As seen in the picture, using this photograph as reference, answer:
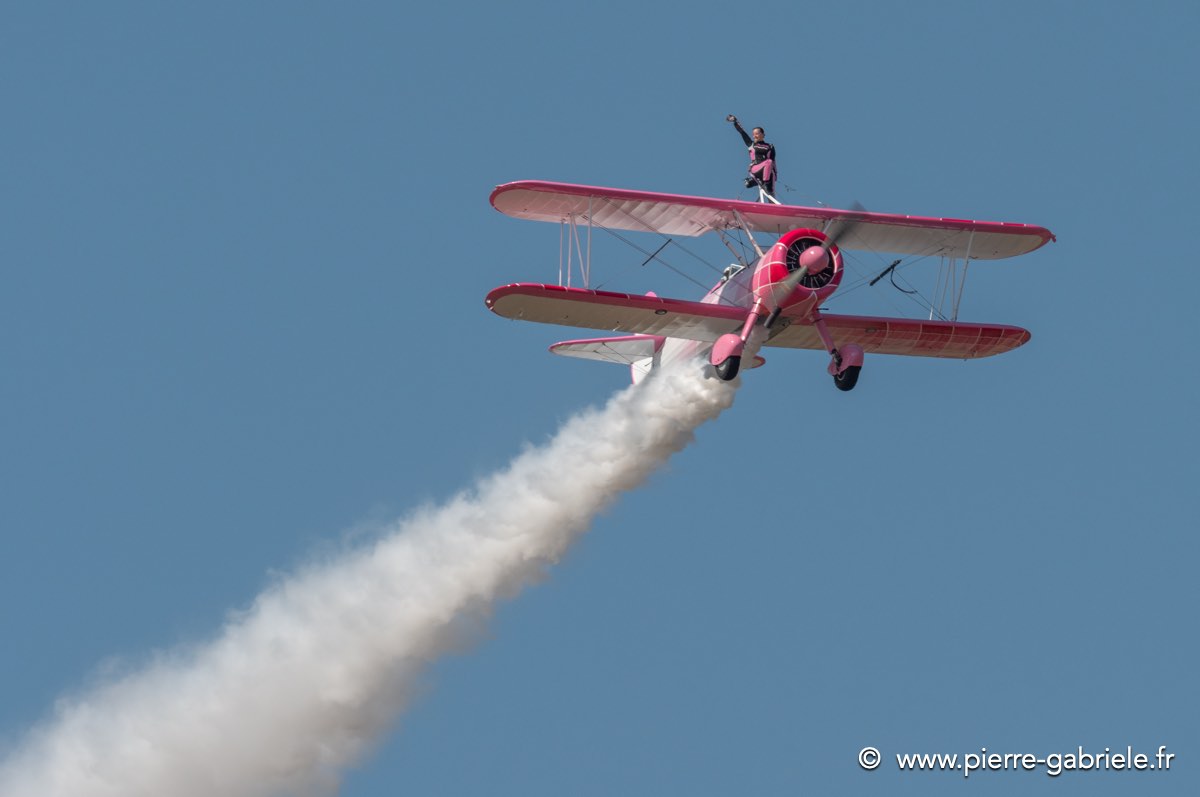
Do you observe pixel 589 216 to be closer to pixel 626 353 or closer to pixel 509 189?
pixel 509 189

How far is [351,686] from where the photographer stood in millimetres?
41750

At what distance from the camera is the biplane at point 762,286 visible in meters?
37.8

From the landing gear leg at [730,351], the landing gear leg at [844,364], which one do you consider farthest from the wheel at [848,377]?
the landing gear leg at [730,351]

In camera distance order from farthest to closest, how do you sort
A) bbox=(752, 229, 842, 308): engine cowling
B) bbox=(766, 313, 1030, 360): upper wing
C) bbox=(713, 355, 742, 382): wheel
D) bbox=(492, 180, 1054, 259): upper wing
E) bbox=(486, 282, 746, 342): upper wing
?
bbox=(766, 313, 1030, 360): upper wing
bbox=(492, 180, 1054, 259): upper wing
bbox=(713, 355, 742, 382): wheel
bbox=(752, 229, 842, 308): engine cowling
bbox=(486, 282, 746, 342): upper wing

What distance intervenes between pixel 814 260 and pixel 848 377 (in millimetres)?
1963

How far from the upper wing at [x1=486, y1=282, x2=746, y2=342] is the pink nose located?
4.40 ft

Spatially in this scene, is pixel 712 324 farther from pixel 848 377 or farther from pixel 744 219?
pixel 848 377

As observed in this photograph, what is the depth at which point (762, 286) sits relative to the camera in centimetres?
3800

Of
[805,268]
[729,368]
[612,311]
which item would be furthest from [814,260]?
[612,311]

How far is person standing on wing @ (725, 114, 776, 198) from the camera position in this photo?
3981 cm

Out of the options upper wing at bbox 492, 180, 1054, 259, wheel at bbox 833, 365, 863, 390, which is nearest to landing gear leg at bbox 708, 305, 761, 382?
wheel at bbox 833, 365, 863, 390

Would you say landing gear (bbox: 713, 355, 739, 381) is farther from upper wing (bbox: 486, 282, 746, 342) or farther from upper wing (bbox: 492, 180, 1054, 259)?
upper wing (bbox: 492, 180, 1054, 259)

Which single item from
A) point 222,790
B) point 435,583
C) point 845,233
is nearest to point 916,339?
point 845,233

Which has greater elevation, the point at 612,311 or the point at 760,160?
the point at 760,160
